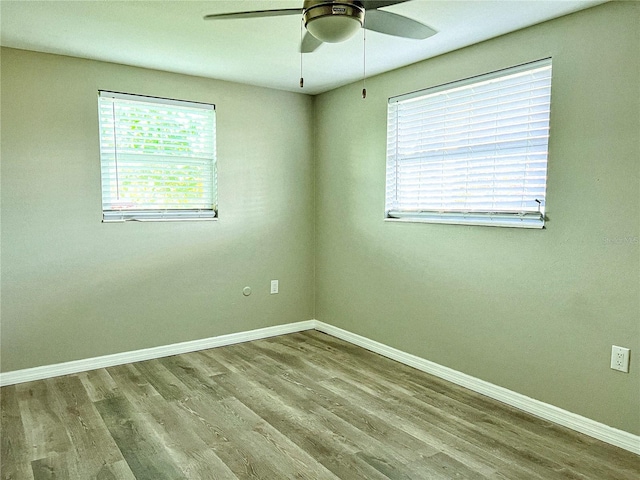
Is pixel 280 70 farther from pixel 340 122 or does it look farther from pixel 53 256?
pixel 53 256

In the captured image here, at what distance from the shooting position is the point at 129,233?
343 centimetres

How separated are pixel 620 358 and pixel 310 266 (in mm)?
2728

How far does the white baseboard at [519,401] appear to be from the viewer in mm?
2297

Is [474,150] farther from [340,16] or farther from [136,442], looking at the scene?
[136,442]

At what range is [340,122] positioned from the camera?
4008 millimetres

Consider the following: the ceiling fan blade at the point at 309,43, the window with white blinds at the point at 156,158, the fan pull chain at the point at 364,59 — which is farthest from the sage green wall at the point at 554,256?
the window with white blinds at the point at 156,158

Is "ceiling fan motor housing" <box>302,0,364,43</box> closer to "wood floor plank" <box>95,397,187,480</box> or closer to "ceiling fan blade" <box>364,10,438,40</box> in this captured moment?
"ceiling fan blade" <box>364,10,438,40</box>

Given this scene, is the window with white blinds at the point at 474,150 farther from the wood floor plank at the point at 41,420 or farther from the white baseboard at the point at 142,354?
the wood floor plank at the point at 41,420

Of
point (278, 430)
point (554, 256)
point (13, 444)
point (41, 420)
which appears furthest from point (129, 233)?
point (554, 256)

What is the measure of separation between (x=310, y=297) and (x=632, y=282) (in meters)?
2.81

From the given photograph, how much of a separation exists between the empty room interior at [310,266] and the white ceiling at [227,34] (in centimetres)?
2

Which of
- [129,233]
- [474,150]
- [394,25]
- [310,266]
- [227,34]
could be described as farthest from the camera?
[310,266]

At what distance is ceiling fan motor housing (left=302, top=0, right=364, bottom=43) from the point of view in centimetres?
162

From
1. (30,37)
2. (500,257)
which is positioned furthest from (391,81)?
(30,37)
